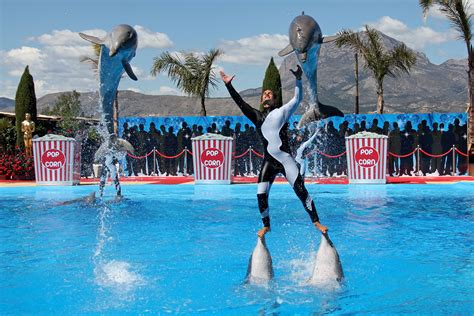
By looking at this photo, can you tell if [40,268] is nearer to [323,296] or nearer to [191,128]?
[323,296]

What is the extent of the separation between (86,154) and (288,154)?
19.5m

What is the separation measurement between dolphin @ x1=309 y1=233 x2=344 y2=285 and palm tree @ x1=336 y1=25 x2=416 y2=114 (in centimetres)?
1890

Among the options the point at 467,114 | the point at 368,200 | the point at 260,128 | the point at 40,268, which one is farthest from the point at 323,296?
the point at 467,114

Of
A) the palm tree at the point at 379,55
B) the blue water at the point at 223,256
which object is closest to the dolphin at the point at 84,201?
the blue water at the point at 223,256

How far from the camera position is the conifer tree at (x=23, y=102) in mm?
22352

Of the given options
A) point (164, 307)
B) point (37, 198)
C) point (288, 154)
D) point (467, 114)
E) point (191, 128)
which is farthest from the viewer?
point (191, 128)

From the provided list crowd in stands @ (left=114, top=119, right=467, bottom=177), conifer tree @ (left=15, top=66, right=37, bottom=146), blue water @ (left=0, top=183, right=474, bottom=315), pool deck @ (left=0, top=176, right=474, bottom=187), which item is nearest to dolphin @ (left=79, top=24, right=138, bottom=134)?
blue water @ (left=0, top=183, right=474, bottom=315)

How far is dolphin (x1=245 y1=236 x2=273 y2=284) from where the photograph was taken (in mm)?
5172

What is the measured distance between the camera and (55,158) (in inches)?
662

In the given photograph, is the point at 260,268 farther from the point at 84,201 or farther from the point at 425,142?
the point at 425,142

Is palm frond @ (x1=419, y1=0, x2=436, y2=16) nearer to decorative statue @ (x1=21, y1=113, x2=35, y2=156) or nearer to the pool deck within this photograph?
the pool deck

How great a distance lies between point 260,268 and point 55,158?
12.7 m

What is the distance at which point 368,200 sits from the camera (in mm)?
12000

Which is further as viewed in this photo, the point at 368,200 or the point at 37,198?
the point at 37,198
